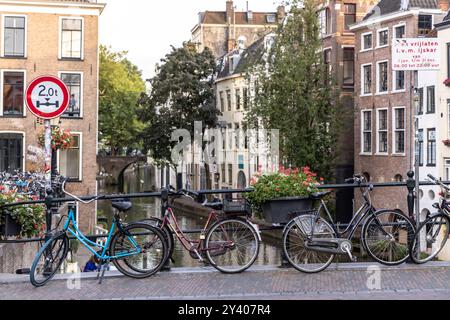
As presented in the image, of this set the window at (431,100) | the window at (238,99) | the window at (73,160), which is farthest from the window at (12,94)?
the window at (238,99)

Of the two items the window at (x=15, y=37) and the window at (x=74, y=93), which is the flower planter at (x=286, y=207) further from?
the window at (x=15, y=37)

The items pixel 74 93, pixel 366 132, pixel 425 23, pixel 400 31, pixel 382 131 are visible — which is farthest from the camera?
pixel 366 132

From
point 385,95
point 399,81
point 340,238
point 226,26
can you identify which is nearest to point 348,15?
point 385,95

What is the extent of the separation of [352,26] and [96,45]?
1382 cm

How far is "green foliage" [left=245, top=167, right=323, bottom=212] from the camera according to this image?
860 centimetres

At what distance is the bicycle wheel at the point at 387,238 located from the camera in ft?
27.4

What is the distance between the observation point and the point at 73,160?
1309 inches

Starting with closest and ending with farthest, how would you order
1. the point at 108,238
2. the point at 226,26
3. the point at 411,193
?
the point at 108,238
the point at 411,193
the point at 226,26

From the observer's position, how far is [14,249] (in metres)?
10.2

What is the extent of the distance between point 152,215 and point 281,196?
34.8 m

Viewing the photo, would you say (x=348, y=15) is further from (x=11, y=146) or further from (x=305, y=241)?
(x=305, y=241)

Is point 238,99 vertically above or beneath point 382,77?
above
